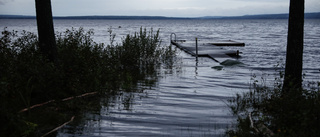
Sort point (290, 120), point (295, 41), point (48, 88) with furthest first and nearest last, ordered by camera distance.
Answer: point (295, 41) < point (48, 88) < point (290, 120)

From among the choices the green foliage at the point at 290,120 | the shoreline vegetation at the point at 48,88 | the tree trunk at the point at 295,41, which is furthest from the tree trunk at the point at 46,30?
the tree trunk at the point at 295,41

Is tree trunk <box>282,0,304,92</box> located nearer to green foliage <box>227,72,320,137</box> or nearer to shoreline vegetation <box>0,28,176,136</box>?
green foliage <box>227,72,320,137</box>

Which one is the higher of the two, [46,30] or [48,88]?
[46,30]

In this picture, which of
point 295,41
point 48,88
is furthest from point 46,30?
point 295,41

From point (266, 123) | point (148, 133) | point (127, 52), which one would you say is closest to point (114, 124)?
point (148, 133)

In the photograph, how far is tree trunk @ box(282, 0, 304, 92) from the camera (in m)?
9.04

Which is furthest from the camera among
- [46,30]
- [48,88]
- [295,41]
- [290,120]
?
[46,30]

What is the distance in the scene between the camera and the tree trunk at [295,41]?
9039mm

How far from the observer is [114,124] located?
769cm

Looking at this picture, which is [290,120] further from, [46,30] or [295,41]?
[46,30]

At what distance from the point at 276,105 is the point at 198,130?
6.11 feet

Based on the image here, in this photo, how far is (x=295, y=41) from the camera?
9.23 meters

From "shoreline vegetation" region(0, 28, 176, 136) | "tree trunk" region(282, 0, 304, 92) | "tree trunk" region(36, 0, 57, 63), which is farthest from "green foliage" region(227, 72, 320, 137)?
"tree trunk" region(36, 0, 57, 63)

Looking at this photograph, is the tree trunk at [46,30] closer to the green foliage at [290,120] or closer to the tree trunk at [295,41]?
the green foliage at [290,120]
